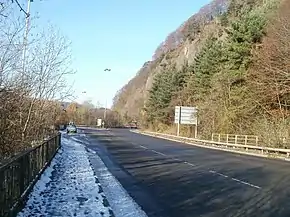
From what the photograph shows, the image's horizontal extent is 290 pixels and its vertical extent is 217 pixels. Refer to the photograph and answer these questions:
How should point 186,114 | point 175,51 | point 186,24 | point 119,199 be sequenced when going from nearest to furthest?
point 119,199 < point 186,114 < point 175,51 < point 186,24

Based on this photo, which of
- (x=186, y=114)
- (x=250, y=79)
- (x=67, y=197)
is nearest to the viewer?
(x=67, y=197)

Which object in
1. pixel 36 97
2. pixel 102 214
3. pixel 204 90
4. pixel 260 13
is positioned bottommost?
pixel 102 214

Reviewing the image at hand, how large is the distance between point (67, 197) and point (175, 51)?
4681 inches

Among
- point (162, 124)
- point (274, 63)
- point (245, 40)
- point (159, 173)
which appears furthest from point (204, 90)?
point (159, 173)

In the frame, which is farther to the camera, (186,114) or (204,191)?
(186,114)

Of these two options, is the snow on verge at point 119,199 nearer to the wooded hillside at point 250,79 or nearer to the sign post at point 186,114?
the wooded hillside at point 250,79

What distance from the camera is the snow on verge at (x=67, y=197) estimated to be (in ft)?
33.3

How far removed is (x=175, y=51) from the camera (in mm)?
129250

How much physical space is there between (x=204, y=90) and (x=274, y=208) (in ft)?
171

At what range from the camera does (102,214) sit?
1007cm

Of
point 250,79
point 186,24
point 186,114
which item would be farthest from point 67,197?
point 186,24

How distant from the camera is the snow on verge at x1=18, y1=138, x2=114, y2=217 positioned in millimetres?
10141

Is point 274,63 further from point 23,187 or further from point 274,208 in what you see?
point 23,187

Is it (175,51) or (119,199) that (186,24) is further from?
(119,199)
